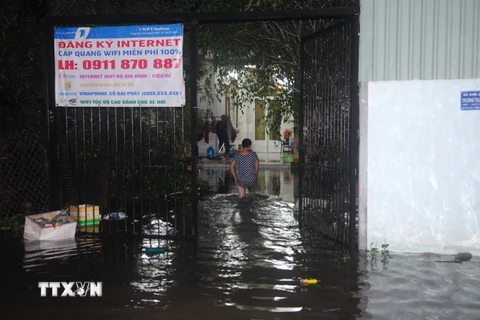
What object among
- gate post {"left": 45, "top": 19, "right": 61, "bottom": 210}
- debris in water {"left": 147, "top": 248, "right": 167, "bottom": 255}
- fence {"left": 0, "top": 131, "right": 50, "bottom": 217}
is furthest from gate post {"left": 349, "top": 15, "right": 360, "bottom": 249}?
fence {"left": 0, "top": 131, "right": 50, "bottom": 217}

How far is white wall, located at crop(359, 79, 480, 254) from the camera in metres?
7.14

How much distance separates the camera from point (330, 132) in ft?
26.3

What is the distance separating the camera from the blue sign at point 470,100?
7.03 metres

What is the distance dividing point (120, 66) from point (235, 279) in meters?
3.57

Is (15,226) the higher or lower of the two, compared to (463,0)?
lower

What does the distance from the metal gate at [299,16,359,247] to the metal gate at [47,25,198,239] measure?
1.79 meters

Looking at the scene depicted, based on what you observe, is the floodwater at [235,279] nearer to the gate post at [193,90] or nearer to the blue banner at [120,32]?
the gate post at [193,90]

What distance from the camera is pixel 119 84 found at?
8039 millimetres

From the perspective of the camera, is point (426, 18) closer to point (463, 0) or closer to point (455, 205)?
point (463, 0)

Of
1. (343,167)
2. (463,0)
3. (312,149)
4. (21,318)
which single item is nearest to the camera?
(21,318)

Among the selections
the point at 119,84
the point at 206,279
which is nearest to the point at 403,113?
Answer: the point at 206,279

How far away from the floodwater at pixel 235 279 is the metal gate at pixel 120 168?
2.14 ft

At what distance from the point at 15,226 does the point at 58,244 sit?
135cm

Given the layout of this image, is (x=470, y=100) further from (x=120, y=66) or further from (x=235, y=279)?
(x=120, y=66)
